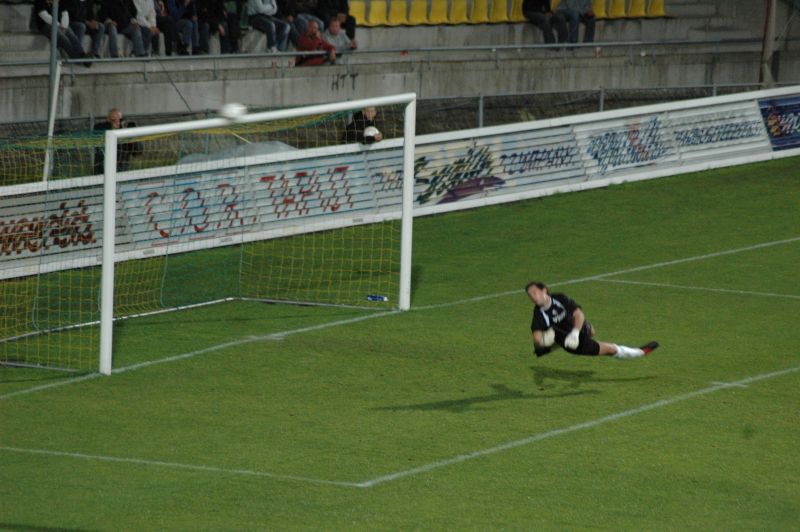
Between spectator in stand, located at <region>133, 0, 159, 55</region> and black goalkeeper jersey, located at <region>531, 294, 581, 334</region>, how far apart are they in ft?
53.4

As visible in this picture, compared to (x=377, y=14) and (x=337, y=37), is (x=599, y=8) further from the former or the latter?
(x=337, y=37)

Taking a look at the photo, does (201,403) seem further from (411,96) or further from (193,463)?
(411,96)

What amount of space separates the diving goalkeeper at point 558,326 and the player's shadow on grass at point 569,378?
1.06 metres

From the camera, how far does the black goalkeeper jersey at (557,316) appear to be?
14.0m

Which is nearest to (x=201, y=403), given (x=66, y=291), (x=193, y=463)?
(x=193, y=463)

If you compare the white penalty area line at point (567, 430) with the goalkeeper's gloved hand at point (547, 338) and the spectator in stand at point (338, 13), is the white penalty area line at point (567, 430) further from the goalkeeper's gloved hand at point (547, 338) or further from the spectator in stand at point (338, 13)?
the spectator in stand at point (338, 13)

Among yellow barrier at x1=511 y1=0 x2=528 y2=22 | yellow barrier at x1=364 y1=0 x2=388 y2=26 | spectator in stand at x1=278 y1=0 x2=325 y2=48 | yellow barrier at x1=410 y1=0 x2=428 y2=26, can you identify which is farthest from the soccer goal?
yellow barrier at x1=511 y1=0 x2=528 y2=22

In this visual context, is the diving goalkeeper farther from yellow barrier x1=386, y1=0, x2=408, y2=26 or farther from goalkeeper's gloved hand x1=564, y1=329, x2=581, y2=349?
yellow barrier x1=386, y1=0, x2=408, y2=26

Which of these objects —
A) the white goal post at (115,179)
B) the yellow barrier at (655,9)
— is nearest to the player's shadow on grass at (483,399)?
the white goal post at (115,179)

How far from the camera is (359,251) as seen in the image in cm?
2172

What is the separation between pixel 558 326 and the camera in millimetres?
14039

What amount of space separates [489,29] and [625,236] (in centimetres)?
1567

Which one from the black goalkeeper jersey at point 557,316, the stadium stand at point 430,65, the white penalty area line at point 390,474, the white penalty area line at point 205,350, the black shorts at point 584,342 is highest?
the stadium stand at point 430,65

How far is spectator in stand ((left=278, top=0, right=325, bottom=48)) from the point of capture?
104 ft
